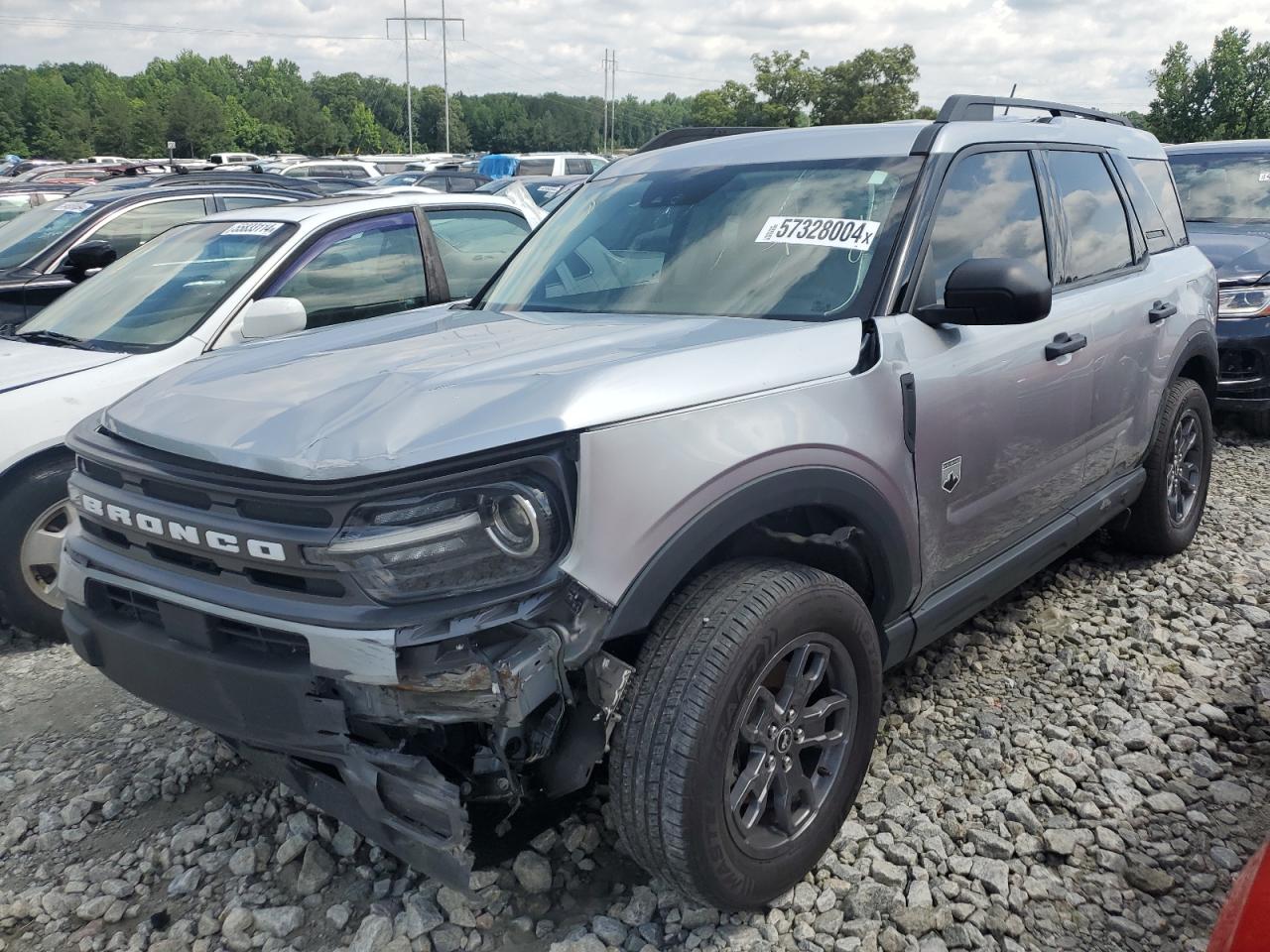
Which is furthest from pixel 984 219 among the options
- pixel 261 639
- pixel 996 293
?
pixel 261 639

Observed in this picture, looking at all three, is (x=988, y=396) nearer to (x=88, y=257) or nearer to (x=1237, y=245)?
(x=88, y=257)

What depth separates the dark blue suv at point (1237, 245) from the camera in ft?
21.5

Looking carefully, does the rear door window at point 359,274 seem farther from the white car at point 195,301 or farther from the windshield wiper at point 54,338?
the windshield wiper at point 54,338

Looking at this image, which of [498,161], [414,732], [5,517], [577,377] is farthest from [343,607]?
[498,161]

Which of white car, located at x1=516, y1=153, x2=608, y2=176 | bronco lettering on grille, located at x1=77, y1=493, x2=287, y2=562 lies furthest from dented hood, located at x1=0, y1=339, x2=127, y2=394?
white car, located at x1=516, y1=153, x2=608, y2=176

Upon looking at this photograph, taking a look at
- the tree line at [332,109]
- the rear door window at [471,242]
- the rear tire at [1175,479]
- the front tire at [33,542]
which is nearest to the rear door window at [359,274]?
the rear door window at [471,242]

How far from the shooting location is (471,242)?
5547 mm

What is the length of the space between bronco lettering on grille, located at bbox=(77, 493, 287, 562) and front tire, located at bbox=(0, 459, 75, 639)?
185 cm

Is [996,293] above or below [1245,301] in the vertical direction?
above

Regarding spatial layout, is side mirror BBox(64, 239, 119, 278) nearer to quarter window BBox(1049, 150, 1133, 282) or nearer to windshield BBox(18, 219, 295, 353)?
windshield BBox(18, 219, 295, 353)

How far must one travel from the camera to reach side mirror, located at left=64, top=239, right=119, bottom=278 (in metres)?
5.99

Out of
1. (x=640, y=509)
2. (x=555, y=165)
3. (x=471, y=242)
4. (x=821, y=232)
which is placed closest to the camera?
(x=640, y=509)

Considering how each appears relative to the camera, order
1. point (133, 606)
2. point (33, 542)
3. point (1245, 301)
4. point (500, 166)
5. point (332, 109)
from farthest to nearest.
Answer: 1. point (332, 109)
2. point (500, 166)
3. point (1245, 301)
4. point (33, 542)
5. point (133, 606)

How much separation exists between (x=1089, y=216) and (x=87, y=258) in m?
5.39
